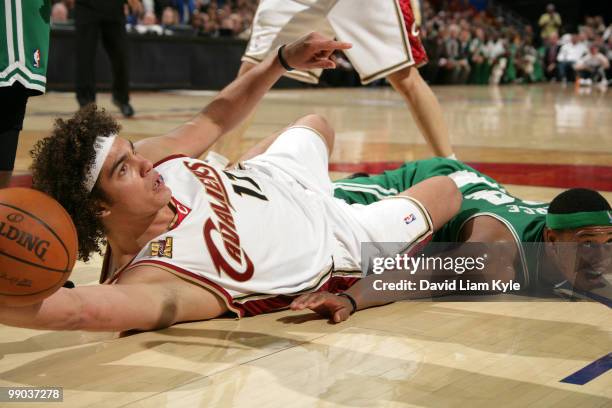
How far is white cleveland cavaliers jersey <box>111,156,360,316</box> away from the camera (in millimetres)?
2213

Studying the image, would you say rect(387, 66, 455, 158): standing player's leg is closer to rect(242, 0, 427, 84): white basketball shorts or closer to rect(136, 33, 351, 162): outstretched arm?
rect(242, 0, 427, 84): white basketball shorts

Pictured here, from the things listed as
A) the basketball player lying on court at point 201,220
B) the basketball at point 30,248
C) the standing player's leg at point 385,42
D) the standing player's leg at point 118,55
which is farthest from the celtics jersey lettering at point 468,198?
the standing player's leg at point 118,55

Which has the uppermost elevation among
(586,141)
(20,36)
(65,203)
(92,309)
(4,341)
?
(20,36)

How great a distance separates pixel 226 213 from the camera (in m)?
2.32

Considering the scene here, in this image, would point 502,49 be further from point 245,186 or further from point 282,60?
point 245,186

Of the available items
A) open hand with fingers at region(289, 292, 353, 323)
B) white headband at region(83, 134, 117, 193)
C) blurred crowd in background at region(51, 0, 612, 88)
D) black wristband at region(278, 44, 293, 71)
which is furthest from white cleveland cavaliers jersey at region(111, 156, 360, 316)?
blurred crowd in background at region(51, 0, 612, 88)

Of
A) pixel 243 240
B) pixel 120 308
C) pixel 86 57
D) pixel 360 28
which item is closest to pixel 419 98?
pixel 360 28

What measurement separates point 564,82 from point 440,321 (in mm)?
22778

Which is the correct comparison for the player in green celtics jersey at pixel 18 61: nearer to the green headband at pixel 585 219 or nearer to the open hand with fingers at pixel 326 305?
the open hand with fingers at pixel 326 305

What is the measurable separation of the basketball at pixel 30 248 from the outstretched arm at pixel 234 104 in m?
0.74

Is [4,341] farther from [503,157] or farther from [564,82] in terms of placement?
[564,82]

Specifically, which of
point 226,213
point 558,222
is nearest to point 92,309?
point 226,213

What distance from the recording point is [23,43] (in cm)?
259

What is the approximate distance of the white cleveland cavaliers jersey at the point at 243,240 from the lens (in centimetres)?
221
